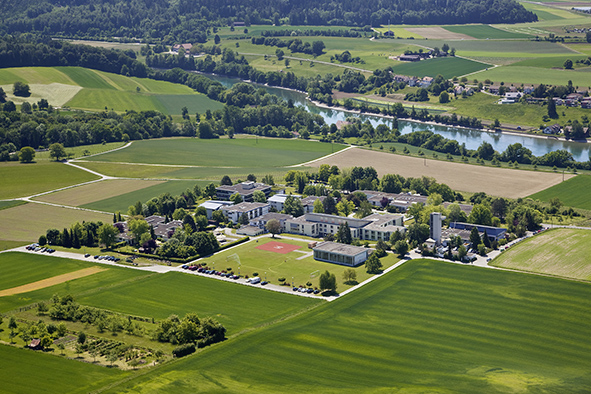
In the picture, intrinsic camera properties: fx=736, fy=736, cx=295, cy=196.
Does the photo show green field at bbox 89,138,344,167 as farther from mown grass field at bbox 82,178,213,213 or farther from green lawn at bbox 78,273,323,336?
green lawn at bbox 78,273,323,336

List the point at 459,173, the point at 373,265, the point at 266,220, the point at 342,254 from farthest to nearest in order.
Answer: the point at 459,173 → the point at 266,220 → the point at 342,254 → the point at 373,265

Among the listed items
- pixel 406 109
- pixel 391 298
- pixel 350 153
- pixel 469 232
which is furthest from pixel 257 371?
Answer: pixel 406 109

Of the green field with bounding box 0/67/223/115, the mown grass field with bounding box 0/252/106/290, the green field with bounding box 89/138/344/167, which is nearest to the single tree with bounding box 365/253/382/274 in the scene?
the mown grass field with bounding box 0/252/106/290

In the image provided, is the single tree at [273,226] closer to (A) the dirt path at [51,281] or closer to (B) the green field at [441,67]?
(A) the dirt path at [51,281]

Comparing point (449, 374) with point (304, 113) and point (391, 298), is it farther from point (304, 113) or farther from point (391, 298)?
point (304, 113)

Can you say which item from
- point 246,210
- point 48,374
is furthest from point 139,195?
point 48,374

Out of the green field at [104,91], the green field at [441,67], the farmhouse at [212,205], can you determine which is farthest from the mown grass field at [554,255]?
the green field at [441,67]

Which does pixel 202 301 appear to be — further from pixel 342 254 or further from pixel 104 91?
pixel 104 91
